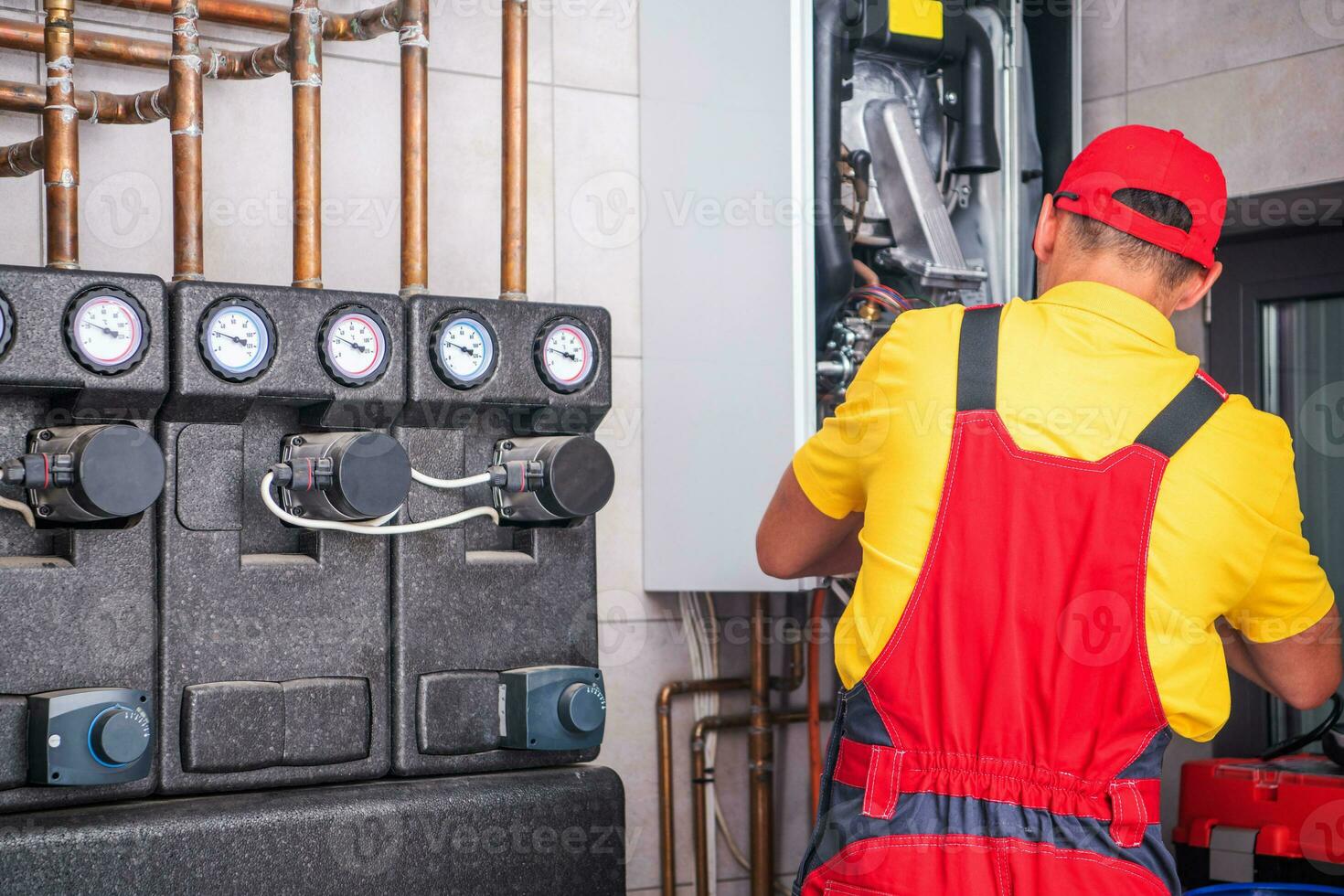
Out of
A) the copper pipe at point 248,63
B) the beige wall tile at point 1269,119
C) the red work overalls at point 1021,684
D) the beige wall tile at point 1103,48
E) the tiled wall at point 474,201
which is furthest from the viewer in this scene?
the beige wall tile at point 1103,48

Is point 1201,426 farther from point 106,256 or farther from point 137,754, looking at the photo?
point 106,256

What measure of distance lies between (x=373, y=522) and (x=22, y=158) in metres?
0.67

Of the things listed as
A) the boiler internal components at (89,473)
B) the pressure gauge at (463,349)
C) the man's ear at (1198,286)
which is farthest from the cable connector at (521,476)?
the man's ear at (1198,286)

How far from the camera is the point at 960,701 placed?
1251 millimetres

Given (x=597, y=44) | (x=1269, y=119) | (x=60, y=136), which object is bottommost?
(x=60, y=136)

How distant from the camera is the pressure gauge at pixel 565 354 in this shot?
5.26 ft

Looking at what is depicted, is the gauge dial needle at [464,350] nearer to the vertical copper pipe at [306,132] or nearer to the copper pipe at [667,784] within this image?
the vertical copper pipe at [306,132]

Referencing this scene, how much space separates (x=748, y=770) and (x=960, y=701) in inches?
44.8

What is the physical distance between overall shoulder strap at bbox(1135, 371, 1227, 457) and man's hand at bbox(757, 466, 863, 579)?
1.06 feet

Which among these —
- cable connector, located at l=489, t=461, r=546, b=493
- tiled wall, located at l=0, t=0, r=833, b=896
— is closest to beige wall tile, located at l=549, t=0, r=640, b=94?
tiled wall, located at l=0, t=0, r=833, b=896

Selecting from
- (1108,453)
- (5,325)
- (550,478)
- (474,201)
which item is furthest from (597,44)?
(1108,453)

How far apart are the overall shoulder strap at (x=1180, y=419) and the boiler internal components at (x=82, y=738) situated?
1.01 metres

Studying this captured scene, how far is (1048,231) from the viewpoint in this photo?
1.37m

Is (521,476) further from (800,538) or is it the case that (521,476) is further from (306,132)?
(306,132)
